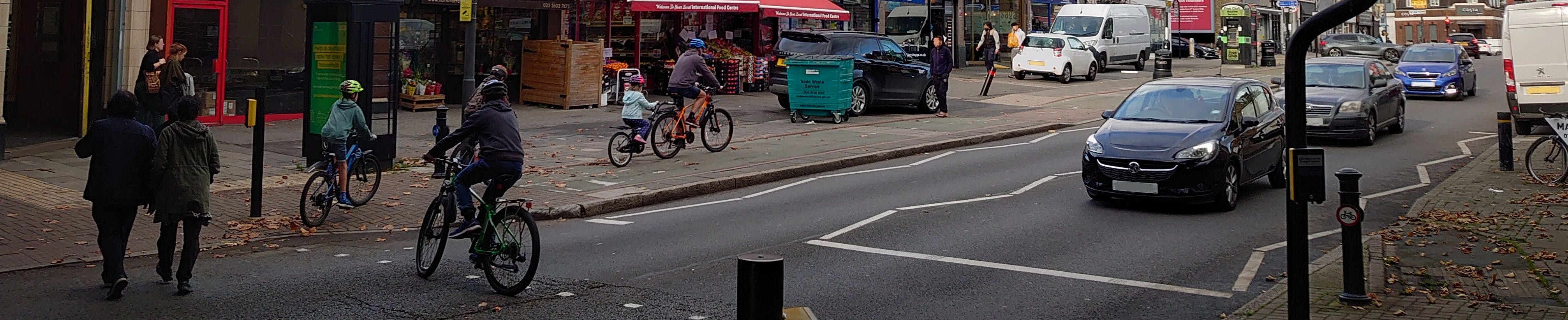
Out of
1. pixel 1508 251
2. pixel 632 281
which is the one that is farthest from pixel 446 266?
pixel 1508 251

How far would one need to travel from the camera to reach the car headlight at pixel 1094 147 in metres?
12.3

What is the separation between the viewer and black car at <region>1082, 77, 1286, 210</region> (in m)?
11.9

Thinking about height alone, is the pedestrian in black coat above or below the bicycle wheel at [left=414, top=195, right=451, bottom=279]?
above

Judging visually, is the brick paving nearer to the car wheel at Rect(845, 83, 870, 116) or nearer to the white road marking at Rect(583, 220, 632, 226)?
the white road marking at Rect(583, 220, 632, 226)

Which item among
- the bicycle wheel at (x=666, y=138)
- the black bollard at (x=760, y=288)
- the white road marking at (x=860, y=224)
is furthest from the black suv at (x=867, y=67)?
the black bollard at (x=760, y=288)

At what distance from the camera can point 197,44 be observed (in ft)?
61.8

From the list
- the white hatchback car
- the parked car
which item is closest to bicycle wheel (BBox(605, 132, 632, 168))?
the white hatchback car

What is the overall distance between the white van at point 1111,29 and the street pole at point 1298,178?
30973 mm

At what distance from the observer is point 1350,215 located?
25.0 feet

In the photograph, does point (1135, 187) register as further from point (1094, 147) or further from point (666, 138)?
point (666, 138)

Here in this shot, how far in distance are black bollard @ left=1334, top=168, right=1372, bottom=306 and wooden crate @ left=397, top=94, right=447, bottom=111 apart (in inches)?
639

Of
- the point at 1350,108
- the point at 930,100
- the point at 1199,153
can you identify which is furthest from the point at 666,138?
the point at 1350,108

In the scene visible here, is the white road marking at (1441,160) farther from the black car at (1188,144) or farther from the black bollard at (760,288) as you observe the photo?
the black bollard at (760,288)

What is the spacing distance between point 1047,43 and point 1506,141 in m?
18.0
